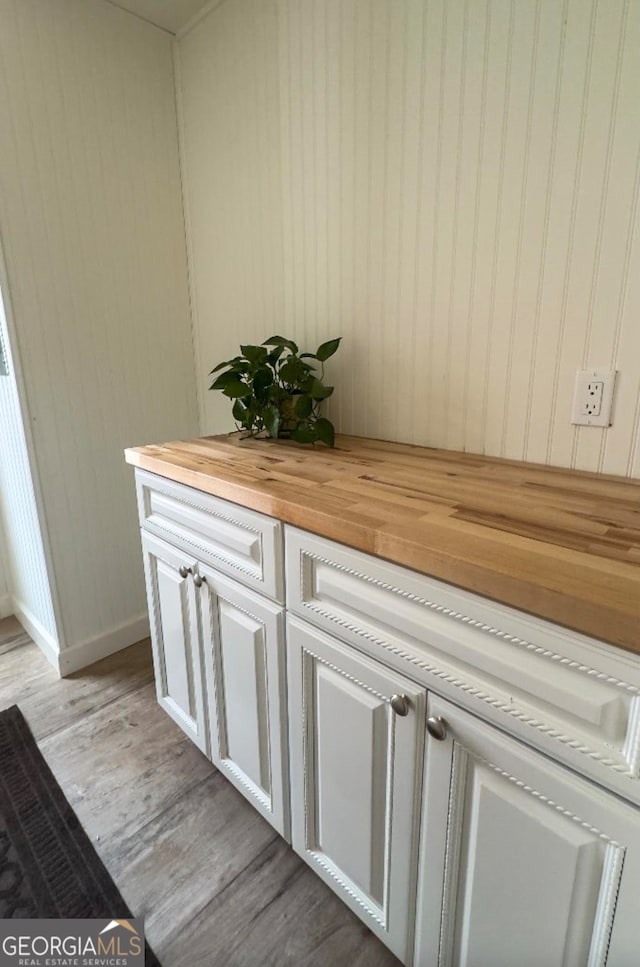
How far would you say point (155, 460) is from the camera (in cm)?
120

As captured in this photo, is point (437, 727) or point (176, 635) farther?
point (176, 635)

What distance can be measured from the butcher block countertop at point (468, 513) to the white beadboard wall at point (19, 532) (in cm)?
70

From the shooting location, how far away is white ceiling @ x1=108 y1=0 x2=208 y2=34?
5.19ft

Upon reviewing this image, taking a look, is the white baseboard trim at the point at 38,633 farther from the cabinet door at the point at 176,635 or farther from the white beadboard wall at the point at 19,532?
the cabinet door at the point at 176,635

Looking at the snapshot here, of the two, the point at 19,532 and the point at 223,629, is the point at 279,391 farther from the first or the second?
the point at 19,532

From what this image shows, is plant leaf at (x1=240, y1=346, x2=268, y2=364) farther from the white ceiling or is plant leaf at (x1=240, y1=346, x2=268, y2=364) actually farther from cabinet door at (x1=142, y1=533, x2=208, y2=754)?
the white ceiling

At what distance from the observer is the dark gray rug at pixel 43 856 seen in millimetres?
1056

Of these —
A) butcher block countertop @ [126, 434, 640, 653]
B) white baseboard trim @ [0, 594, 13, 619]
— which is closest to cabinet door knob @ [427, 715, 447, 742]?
butcher block countertop @ [126, 434, 640, 653]

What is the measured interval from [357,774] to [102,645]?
1.44 metres

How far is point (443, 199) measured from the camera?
3.78ft

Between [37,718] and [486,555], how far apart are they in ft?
5.64

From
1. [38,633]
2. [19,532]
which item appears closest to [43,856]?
[38,633]

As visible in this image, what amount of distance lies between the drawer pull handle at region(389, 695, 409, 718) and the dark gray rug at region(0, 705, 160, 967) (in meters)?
0.79

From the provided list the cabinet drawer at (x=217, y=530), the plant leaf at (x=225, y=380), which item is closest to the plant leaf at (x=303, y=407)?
the plant leaf at (x=225, y=380)
